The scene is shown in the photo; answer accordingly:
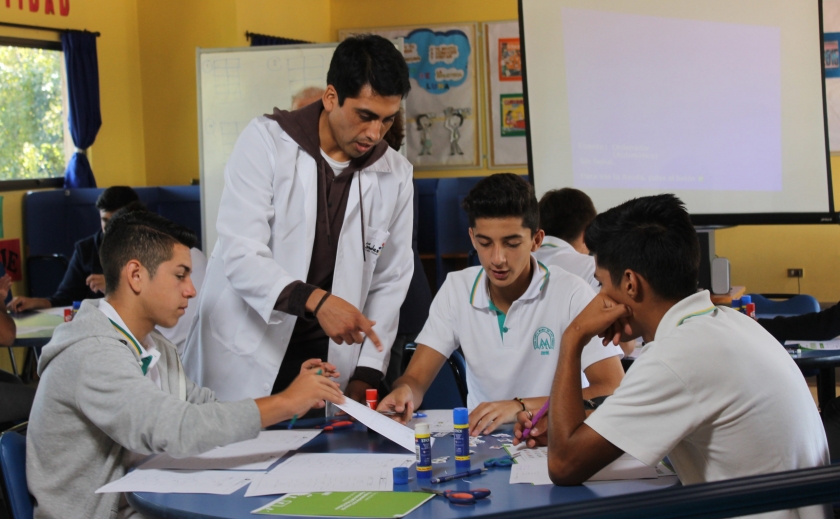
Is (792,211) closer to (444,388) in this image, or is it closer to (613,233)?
(444,388)

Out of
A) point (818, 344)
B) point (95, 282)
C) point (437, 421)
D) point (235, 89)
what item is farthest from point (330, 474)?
point (235, 89)

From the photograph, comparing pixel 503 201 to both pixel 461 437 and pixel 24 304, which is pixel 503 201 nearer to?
pixel 461 437

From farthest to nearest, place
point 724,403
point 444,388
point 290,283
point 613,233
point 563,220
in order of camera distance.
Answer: point 563,220 → point 444,388 → point 290,283 → point 613,233 → point 724,403

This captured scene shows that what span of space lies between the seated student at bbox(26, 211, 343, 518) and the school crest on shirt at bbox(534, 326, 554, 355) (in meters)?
0.65

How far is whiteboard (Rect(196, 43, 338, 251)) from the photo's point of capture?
5.23 metres

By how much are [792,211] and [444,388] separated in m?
2.22

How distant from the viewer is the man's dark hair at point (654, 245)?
152 centimetres

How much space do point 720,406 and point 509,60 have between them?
6.98 meters

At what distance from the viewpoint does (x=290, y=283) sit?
1.98 meters

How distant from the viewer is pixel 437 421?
6.42ft

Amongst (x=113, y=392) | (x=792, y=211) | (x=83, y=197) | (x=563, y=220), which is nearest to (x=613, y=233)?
(x=113, y=392)

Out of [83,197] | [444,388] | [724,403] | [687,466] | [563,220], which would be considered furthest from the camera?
[83,197]

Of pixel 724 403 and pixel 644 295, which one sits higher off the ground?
pixel 644 295

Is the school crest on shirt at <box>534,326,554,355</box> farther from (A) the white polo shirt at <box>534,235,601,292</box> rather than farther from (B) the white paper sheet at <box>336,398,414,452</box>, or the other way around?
(A) the white polo shirt at <box>534,235,601,292</box>
